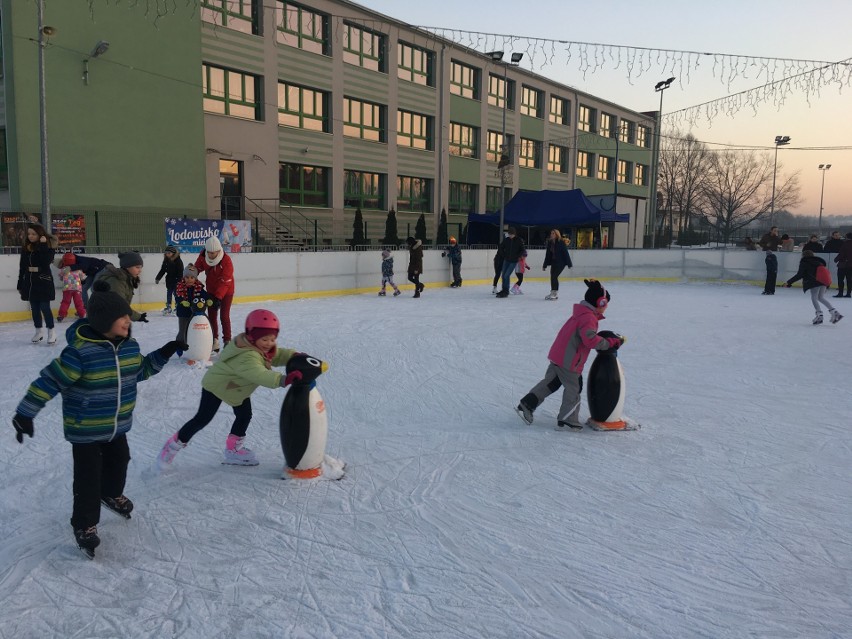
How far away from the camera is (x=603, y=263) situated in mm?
21328

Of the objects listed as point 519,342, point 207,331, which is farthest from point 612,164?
point 207,331

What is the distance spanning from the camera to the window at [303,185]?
22891 millimetres

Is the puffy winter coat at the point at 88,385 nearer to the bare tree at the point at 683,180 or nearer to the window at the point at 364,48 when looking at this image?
the window at the point at 364,48

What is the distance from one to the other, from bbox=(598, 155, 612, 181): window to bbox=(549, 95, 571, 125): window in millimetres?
5080

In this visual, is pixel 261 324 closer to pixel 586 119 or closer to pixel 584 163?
pixel 584 163

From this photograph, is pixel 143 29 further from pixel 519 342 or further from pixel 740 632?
pixel 740 632

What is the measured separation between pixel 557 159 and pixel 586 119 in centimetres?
467

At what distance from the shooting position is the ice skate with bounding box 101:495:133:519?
10.6 ft

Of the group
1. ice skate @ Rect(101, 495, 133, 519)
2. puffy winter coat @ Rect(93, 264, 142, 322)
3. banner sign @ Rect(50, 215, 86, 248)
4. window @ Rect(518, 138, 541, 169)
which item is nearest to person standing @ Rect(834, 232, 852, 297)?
puffy winter coat @ Rect(93, 264, 142, 322)

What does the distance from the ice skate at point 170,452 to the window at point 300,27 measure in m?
21.2

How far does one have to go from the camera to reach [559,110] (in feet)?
126

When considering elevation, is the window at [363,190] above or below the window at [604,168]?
below

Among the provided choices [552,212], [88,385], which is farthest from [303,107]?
[88,385]

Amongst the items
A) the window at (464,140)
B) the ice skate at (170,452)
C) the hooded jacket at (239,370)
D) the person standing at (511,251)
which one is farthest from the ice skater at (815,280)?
the window at (464,140)
